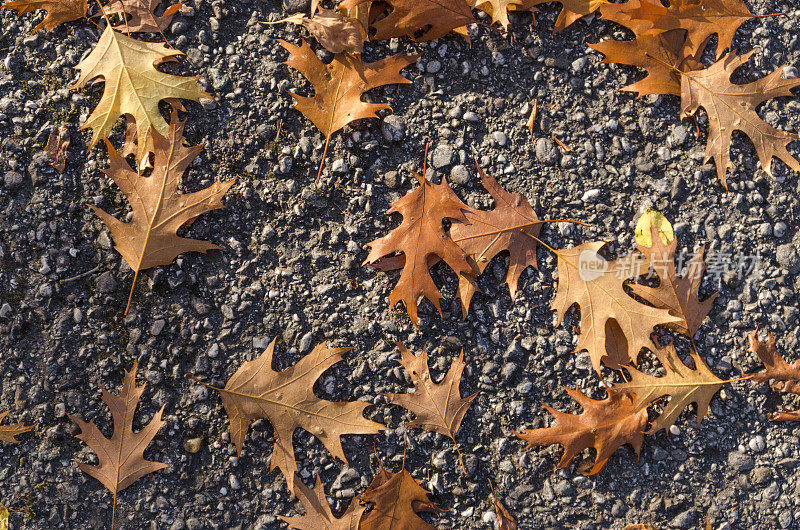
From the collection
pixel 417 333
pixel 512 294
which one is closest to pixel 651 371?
pixel 512 294

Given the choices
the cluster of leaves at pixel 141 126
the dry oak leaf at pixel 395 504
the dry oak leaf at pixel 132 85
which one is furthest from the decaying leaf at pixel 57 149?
the dry oak leaf at pixel 395 504

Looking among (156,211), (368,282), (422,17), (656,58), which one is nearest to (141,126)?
(156,211)

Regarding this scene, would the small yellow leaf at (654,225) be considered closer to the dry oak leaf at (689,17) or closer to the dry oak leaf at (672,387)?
the dry oak leaf at (672,387)

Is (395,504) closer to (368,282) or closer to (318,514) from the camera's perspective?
(318,514)

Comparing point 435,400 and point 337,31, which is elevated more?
point 337,31

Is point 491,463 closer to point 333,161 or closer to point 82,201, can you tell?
point 333,161

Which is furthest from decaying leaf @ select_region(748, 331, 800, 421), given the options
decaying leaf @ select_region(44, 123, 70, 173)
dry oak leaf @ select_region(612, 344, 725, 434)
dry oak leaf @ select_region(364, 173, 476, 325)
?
decaying leaf @ select_region(44, 123, 70, 173)
